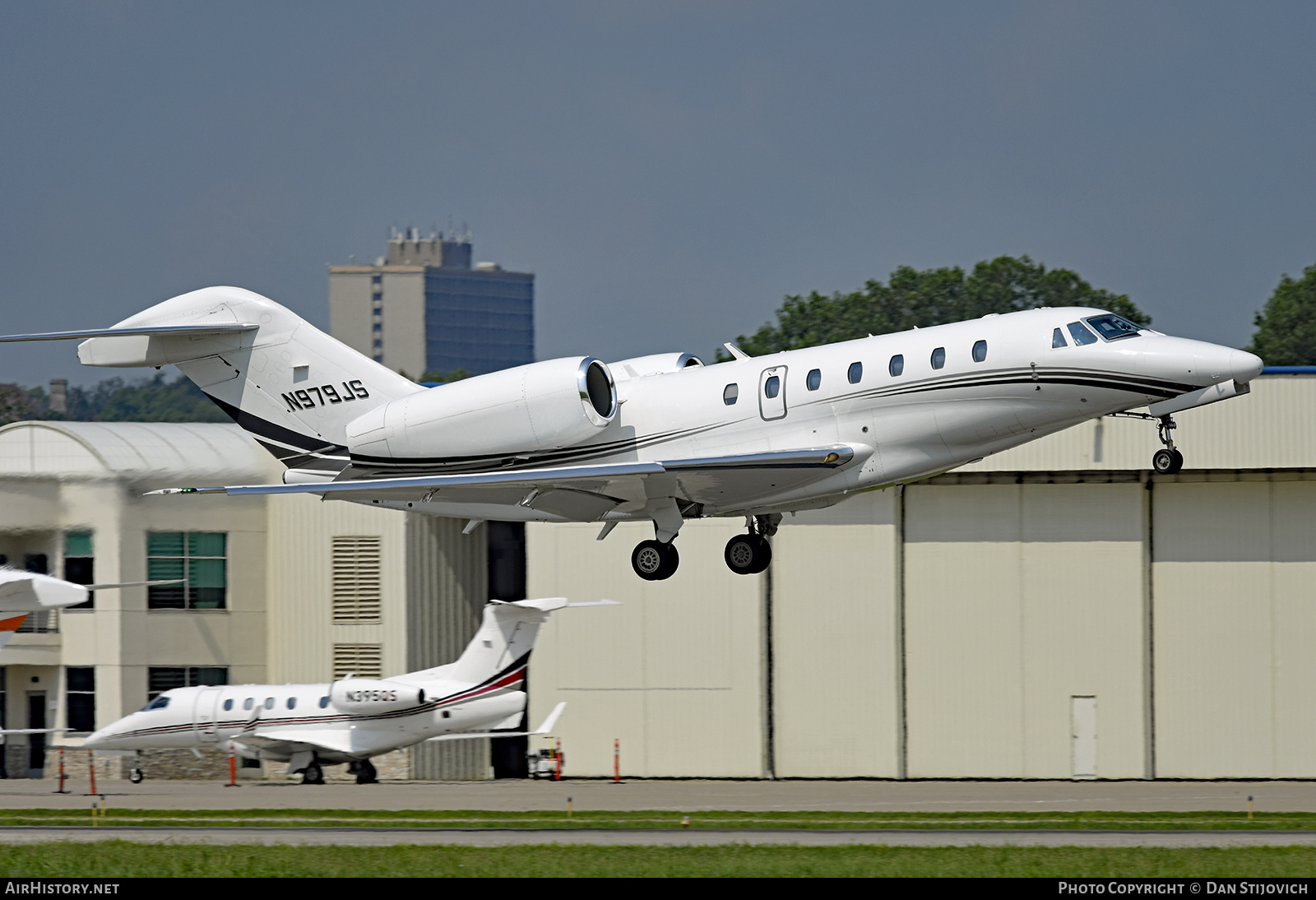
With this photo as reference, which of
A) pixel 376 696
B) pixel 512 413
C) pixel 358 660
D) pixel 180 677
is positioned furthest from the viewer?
pixel 180 677

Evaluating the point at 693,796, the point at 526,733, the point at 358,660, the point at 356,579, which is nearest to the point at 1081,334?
the point at 693,796

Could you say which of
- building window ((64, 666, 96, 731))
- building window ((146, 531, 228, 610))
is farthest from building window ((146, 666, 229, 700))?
building window ((146, 531, 228, 610))

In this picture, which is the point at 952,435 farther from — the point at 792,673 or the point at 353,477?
the point at 792,673

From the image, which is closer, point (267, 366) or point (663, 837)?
point (663, 837)

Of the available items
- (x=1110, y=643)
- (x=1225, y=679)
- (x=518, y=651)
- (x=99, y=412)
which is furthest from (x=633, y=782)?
(x=99, y=412)

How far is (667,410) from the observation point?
76.4 ft

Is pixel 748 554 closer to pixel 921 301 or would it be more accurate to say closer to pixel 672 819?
pixel 672 819

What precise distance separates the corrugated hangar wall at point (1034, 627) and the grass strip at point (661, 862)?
1412 centimetres

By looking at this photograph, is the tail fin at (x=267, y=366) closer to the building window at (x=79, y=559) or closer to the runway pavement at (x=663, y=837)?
the runway pavement at (x=663, y=837)

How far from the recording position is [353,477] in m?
24.5

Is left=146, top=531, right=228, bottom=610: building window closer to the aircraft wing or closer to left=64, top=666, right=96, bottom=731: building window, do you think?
left=64, top=666, right=96, bottom=731: building window

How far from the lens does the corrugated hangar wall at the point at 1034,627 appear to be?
1454 inches

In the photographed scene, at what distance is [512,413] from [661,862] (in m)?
6.46

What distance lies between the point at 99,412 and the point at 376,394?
128296mm
